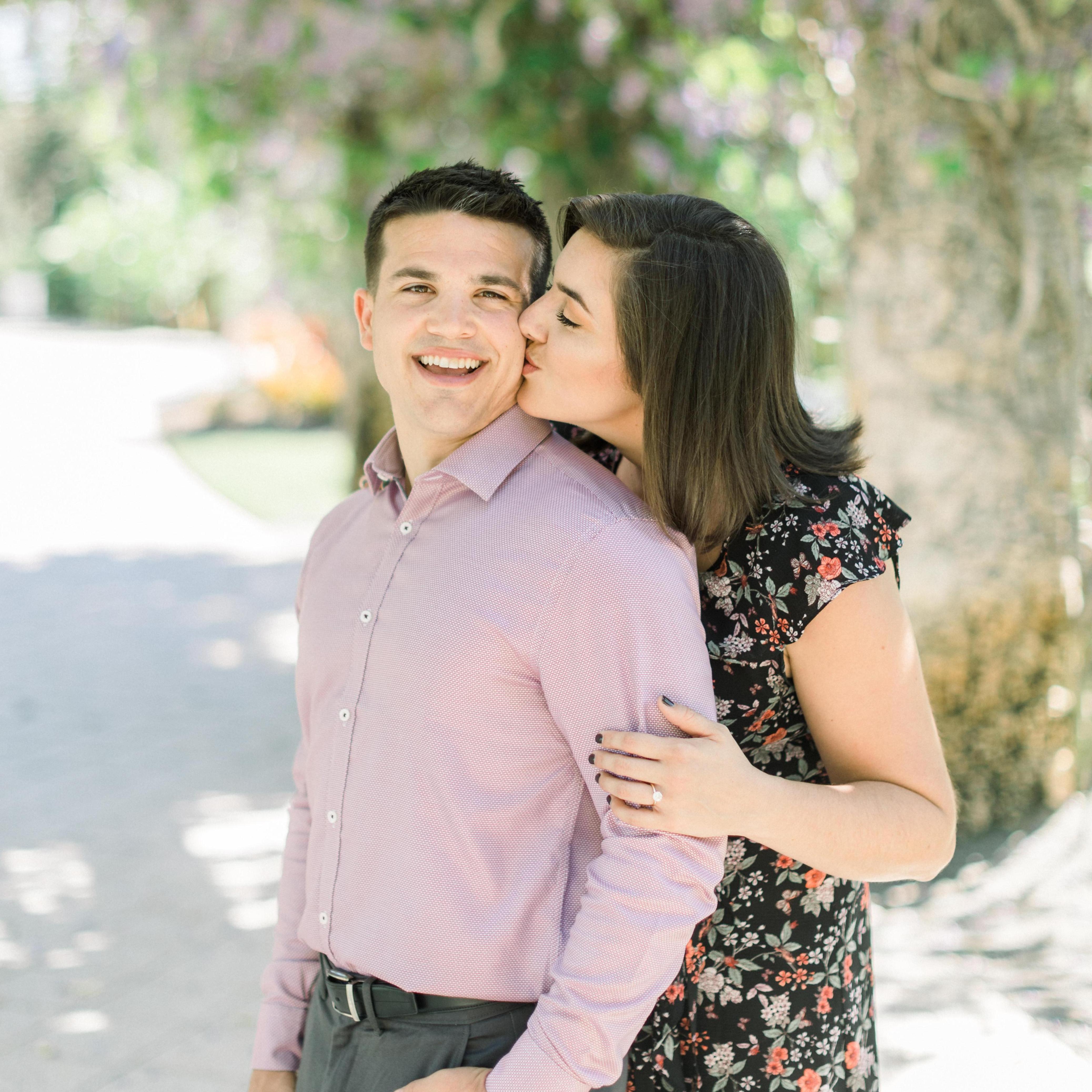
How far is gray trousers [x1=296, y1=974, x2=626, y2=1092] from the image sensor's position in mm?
1763

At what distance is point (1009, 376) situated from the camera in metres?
4.83

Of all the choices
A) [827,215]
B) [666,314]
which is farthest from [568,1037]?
[827,215]

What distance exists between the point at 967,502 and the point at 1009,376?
534 millimetres

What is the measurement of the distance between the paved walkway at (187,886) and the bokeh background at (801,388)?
0.02 metres

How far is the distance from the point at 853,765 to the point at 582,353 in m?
0.77

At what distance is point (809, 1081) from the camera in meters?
2.02

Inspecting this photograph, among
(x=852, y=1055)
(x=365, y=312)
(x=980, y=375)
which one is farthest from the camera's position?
(x=980, y=375)

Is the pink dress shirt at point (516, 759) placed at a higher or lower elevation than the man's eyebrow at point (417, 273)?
lower

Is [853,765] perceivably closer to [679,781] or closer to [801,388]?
[679,781]

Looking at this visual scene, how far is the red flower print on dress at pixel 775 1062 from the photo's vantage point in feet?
6.54

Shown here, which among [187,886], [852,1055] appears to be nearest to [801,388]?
[852,1055]

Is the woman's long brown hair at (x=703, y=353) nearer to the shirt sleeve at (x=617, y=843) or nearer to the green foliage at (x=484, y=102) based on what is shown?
the shirt sleeve at (x=617, y=843)

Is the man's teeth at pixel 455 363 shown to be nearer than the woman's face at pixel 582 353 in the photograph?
No

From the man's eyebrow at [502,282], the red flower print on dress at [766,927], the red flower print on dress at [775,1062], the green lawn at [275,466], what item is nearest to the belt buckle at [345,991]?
the red flower print on dress at [766,927]
